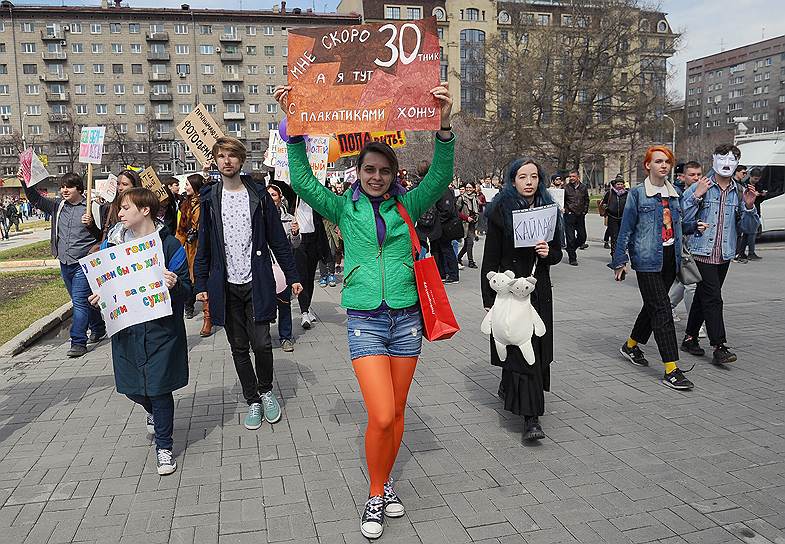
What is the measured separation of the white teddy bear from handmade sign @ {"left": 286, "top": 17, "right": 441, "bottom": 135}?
1419 millimetres

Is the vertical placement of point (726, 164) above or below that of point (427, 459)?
above

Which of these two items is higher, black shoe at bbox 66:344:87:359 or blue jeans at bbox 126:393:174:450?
blue jeans at bbox 126:393:174:450

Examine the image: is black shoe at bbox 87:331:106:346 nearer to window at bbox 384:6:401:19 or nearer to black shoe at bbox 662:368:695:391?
black shoe at bbox 662:368:695:391

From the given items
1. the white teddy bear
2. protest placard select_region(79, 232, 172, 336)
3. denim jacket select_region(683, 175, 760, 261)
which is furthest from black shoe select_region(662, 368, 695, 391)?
protest placard select_region(79, 232, 172, 336)

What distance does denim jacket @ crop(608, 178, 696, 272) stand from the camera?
5.84m

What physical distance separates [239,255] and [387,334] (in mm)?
1772

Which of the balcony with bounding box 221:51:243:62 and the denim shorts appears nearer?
the denim shorts

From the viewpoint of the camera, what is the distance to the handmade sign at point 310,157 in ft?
27.2

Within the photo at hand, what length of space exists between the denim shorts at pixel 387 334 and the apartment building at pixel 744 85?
Result: 7674 cm

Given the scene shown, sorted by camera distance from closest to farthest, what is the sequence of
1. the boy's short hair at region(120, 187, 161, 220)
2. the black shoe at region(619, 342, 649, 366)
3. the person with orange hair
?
the boy's short hair at region(120, 187, 161, 220)
the person with orange hair
the black shoe at region(619, 342, 649, 366)

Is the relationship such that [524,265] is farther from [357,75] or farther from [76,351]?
[76,351]

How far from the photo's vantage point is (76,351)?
24.0ft

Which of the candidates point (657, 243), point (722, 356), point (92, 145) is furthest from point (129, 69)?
point (722, 356)

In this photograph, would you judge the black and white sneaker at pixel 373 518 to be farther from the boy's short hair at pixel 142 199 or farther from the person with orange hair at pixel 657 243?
the person with orange hair at pixel 657 243
